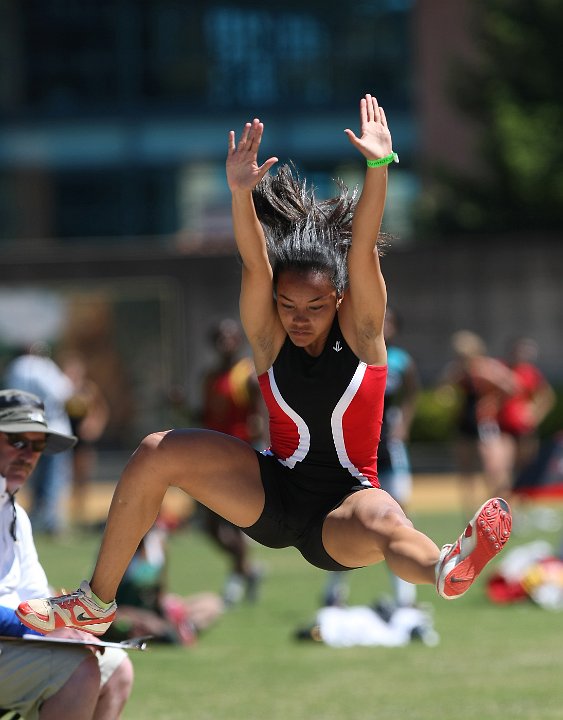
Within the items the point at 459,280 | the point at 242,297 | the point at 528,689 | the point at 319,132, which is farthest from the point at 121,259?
the point at 242,297

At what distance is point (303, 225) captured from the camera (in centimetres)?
598

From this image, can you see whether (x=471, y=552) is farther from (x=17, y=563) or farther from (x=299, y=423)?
(x=17, y=563)

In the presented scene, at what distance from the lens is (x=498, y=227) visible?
92.6 ft

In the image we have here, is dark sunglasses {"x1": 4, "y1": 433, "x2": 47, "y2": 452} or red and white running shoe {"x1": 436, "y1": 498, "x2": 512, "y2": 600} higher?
dark sunglasses {"x1": 4, "y1": 433, "x2": 47, "y2": 452}

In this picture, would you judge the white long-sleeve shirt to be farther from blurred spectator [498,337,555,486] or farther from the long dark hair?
blurred spectator [498,337,555,486]

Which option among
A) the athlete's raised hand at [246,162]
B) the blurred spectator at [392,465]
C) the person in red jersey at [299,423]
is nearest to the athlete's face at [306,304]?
the person in red jersey at [299,423]

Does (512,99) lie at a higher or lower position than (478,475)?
higher

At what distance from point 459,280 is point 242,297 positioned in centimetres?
1844

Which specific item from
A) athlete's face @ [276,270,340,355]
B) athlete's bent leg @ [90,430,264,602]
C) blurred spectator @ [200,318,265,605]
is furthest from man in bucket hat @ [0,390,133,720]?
blurred spectator @ [200,318,265,605]

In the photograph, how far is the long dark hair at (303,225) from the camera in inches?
228

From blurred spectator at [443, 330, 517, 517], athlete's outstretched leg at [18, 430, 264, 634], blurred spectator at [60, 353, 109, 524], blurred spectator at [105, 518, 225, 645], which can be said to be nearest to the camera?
athlete's outstretched leg at [18, 430, 264, 634]

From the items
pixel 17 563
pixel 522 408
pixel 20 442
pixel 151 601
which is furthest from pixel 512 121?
pixel 17 563

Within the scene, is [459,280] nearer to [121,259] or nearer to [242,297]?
[121,259]

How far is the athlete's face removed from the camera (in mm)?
5703
